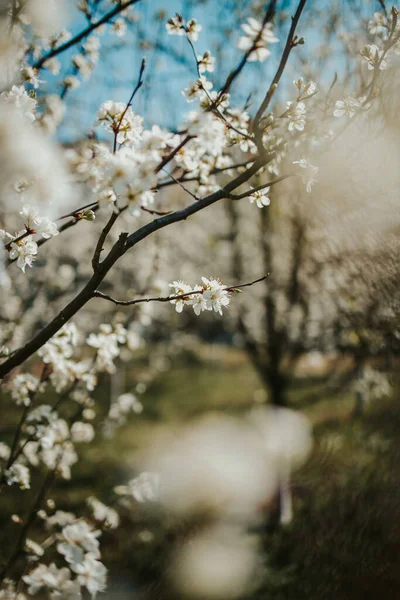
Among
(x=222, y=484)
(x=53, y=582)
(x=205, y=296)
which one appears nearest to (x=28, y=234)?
(x=205, y=296)

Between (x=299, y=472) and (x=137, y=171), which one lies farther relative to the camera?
(x=299, y=472)

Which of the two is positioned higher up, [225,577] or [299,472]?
[299,472]

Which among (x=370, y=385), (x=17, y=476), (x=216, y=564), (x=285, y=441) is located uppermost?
(x=370, y=385)

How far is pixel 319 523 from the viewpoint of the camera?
12.0 feet

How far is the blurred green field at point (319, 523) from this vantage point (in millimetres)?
2658

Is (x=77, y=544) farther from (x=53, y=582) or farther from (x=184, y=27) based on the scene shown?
(x=184, y=27)

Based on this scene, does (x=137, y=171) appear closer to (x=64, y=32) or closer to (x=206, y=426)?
(x=64, y=32)

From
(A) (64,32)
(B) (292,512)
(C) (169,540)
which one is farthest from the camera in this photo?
(B) (292,512)

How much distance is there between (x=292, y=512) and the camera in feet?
16.6

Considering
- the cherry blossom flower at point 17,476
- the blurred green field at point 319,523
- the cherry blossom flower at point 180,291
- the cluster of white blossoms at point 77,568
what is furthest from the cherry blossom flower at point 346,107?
the cherry blossom flower at point 17,476

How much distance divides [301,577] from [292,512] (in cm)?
172

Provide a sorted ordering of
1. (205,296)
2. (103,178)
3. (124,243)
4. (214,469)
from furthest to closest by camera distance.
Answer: (214,469), (205,296), (124,243), (103,178)

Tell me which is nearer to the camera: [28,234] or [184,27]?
[28,234]

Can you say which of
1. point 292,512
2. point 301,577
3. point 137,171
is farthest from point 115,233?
point 137,171
